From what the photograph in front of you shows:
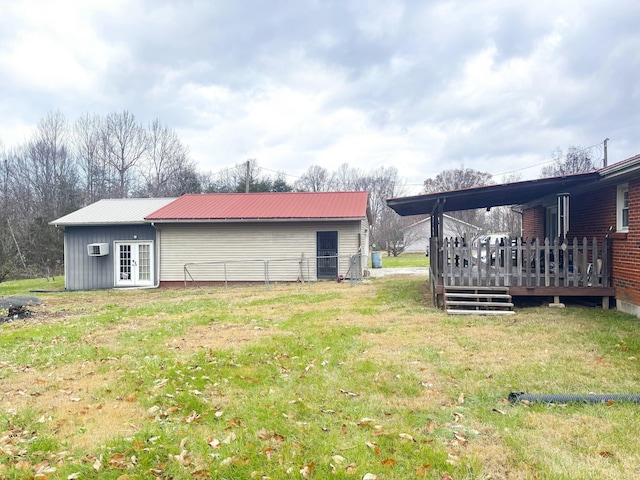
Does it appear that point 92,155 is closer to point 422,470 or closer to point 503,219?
point 503,219

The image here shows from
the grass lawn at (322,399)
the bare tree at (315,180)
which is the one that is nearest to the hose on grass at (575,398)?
the grass lawn at (322,399)

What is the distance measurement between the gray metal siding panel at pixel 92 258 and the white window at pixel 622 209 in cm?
1575

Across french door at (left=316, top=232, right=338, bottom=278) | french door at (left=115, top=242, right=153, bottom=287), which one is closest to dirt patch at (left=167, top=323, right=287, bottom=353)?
french door at (left=316, top=232, right=338, bottom=278)

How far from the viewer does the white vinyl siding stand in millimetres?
16078

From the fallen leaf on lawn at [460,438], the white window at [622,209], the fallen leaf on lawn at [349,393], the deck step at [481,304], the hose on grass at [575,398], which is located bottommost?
the fallen leaf on lawn at [349,393]

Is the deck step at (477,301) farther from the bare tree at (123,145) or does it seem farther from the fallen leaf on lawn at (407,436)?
the bare tree at (123,145)

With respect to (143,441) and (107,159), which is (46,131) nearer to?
(107,159)

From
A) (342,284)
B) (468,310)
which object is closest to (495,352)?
(468,310)

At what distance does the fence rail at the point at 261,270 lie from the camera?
16062 mm

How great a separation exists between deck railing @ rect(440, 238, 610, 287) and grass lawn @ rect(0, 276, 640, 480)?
43.5 inches

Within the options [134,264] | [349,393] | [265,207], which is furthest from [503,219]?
[349,393]

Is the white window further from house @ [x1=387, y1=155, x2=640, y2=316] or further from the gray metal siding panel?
the gray metal siding panel

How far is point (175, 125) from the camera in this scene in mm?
38781

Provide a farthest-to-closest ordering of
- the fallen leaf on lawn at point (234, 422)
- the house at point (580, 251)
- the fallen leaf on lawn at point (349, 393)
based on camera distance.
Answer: the house at point (580, 251)
the fallen leaf on lawn at point (349, 393)
the fallen leaf on lawn at point (234, 422)
